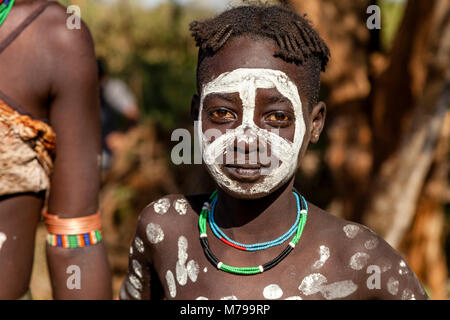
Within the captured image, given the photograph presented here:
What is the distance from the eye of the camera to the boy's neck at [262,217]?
6.56ft

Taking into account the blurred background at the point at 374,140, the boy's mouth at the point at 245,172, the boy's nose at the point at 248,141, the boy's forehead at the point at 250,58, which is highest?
the boy's forehead at the point at 250,58

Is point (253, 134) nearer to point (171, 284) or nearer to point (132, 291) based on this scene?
point (171, 284)

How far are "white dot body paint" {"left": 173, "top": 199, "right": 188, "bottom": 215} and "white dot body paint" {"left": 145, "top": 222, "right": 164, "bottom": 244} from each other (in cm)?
9

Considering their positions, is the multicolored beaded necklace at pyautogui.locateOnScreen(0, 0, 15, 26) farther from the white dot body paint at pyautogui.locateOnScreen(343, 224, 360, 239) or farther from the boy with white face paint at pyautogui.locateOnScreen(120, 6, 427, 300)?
the white dot body paint at pyautogui.locateOnScreen(343, 224, 360, 239)

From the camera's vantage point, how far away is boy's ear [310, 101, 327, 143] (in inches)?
79.8

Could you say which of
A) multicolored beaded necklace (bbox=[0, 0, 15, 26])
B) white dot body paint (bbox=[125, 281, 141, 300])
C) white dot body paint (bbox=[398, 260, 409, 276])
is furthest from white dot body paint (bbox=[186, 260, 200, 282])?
multicolored beaded necklace (bbox=[0, 0, 15, 26])

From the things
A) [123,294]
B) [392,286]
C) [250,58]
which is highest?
[250,58]

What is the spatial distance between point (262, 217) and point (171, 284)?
39 centimetres

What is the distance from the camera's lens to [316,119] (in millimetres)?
2055

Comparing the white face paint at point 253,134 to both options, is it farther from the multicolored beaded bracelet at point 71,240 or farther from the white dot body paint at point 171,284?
the multicolored beaded bracelet at point 71,240

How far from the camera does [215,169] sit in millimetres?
1924

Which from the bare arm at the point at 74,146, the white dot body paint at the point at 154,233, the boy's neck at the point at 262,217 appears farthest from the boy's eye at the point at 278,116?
the bare arm at the point at 74,146

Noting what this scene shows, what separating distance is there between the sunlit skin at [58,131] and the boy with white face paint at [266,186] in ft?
1.43
